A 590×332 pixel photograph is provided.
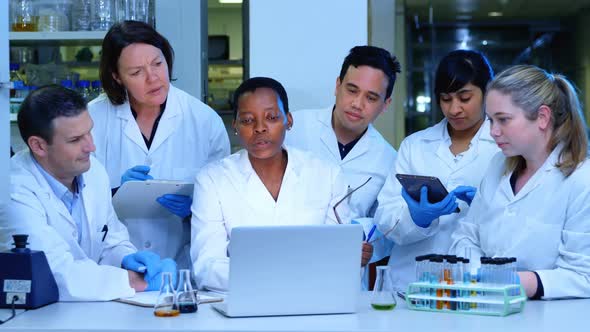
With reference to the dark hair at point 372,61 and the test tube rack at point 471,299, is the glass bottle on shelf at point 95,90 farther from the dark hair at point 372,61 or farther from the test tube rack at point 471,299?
the test tube rack at point 471,299

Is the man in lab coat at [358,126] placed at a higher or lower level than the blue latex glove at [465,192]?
higher

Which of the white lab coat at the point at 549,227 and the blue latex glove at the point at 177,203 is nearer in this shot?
the white lab coat at the point at 549,227

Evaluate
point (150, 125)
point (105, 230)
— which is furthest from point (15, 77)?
point (105, 230)

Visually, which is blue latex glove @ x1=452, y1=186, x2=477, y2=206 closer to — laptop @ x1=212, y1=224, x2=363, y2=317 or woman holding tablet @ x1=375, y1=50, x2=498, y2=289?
woman holding tablet @ x1=375, y1=50, x2=498, y2=289


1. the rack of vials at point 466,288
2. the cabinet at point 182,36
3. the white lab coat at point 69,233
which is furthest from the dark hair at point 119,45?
the rack of vials at point 466,288

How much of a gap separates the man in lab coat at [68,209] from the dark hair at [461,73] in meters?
1.19

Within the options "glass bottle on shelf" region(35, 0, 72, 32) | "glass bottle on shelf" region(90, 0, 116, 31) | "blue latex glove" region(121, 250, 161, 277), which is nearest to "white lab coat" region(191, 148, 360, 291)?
"blue latex glove" region(121, 250, 161, 277)

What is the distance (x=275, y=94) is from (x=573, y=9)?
8.45 meters

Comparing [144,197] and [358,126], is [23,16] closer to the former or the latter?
[144,197]

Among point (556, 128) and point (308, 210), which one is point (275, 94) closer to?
point (308, 210)

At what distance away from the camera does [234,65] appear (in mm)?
6496

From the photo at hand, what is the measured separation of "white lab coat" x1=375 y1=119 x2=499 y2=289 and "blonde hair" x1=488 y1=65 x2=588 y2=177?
0.48 metres

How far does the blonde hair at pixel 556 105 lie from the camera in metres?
2.51

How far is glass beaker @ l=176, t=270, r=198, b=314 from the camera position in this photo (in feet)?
7.22
